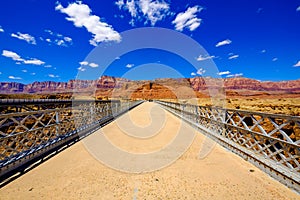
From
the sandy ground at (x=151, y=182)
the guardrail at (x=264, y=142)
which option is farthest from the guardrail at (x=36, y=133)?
the guardrail at (x=264, y=142)

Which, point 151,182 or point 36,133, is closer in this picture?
point 151,182

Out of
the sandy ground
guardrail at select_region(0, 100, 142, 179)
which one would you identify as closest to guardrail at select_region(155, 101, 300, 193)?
the sandy ground

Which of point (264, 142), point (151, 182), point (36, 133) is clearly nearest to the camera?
point (151, 182)

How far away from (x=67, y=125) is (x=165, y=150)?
4.52m

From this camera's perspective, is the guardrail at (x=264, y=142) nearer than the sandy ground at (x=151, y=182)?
No

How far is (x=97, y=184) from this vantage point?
350cm

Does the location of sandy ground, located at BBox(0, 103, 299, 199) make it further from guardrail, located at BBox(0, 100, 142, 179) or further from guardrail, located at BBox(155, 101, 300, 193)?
guardrail, located at BBox(0, 100, 142, 179)

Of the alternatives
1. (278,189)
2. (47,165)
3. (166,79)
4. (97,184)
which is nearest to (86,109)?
(47,165)

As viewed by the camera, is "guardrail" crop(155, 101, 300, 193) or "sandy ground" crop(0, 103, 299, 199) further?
"guardrail" crop(155, 101, 300, 193)

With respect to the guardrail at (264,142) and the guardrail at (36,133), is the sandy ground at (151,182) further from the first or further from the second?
the guardrail at (36,133)

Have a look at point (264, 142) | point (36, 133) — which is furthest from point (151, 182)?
point (36, 133)

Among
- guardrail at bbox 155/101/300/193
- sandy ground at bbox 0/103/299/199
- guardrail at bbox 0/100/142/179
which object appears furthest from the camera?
guardrail at bbox 0/100/142/179

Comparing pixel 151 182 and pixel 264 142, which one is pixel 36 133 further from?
pixel 264 142

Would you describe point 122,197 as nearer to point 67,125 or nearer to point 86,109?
point 67,125
